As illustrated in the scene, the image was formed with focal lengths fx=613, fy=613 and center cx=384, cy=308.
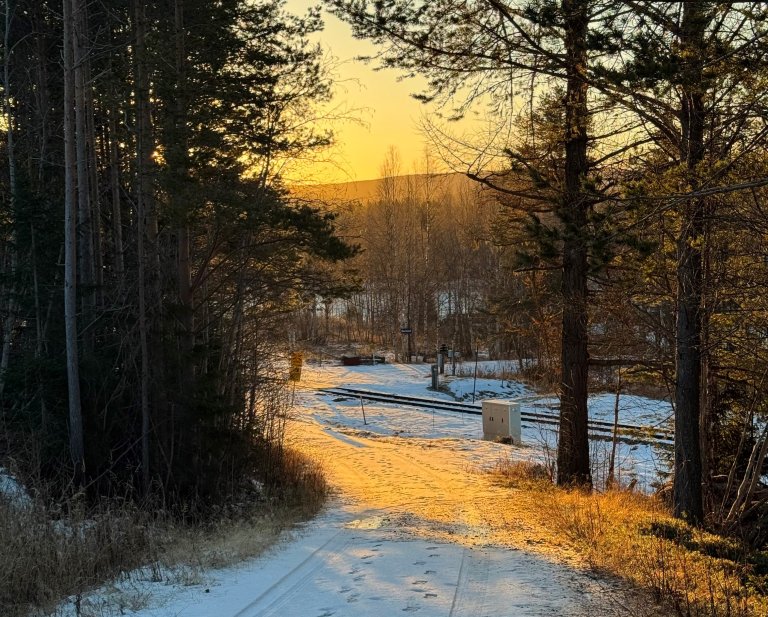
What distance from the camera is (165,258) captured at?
37.2 ft

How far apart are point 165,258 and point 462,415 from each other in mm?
15791

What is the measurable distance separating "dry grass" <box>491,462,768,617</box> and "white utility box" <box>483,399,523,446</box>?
10.0m

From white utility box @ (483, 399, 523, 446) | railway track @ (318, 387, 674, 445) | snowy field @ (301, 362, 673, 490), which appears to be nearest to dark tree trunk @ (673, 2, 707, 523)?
snowy field @ (301, 362, 673, 490)

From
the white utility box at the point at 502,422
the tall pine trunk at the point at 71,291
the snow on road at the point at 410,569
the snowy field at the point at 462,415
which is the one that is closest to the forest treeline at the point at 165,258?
the tall pine trunk at the point at 71,291

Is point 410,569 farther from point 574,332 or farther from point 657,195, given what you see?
point 574,332

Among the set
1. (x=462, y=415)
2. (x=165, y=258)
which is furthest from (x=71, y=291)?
(x=462, y=415)

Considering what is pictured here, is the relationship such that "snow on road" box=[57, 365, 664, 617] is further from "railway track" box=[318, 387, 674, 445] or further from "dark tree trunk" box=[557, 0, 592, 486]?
"railway track" box=[318, 387, 674, 445]

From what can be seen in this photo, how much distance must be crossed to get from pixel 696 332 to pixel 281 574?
20.4 ft

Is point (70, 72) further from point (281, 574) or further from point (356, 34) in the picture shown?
point (281, 574)

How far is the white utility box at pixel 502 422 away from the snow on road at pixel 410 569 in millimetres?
6936

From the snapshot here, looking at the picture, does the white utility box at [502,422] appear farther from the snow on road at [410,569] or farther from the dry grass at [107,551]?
the dry grass at [107,551]

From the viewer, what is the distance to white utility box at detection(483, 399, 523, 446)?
64.8 feet

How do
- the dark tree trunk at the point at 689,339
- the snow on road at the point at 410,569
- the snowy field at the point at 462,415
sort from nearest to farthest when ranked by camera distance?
the snow on road at the point at 410,569 → the dark tree trunk at the point at 689,339 → the snowy field at the point at 462,415

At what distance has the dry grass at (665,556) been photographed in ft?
15.4
